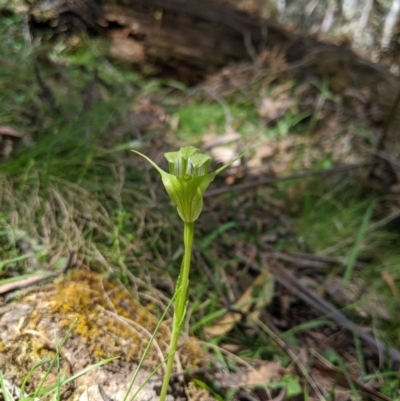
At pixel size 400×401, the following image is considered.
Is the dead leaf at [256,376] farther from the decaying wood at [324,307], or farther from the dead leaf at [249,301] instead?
the decaying wood at [324,307]

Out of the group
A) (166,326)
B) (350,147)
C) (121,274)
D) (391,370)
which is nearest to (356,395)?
(391,370)

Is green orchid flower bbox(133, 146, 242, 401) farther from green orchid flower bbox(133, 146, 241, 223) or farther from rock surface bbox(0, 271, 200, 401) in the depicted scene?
rock surface bbox(0, 271, 200, 401)

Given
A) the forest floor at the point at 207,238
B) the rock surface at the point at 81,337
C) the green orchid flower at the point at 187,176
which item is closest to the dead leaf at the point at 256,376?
the forest floor at the point at 207,238

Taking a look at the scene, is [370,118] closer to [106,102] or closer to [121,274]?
[106,102]

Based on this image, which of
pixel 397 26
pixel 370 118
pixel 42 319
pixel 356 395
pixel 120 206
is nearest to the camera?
pixel 42 319

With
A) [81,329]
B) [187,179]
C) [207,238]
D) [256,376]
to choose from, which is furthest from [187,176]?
[207,238]

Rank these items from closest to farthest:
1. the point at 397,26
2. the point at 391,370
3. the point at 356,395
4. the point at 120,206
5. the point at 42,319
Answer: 1. the point at 42,319
2. the point at 356,395
3. the point at 391,370
4. the point at 120,206
5. the point at 397,26

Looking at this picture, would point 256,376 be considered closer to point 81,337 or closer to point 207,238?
point 81,337
